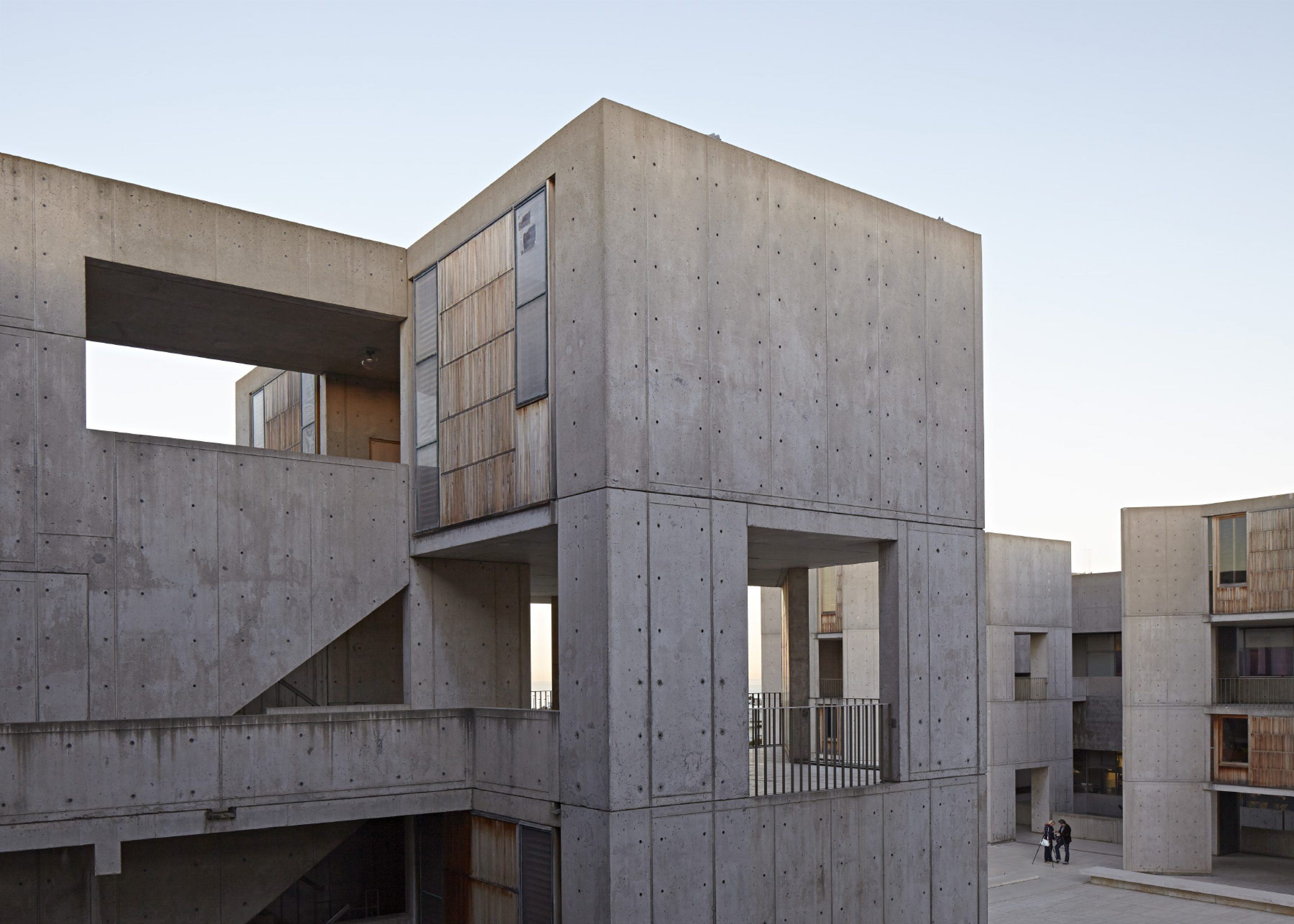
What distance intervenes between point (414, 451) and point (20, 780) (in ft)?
25.9

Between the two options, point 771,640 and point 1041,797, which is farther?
point 771,640

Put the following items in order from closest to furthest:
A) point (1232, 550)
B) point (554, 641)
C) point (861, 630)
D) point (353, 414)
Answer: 1. point (353, 414)
2. point (554, 641)
3. point (1232, 550)
4. point (861, 630)

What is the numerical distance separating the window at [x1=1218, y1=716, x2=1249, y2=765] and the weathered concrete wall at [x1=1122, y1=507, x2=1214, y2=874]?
46 cm

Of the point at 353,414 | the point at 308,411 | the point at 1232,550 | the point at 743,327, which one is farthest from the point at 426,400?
the point at 1232,550

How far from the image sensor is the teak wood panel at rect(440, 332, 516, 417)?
17.7 metres

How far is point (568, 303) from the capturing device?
636 inches

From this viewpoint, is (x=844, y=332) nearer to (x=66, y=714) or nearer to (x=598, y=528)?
(x=598, y=528)

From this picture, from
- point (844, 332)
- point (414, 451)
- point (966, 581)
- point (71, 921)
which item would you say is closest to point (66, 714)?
point (71, 921)

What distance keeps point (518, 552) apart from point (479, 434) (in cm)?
235

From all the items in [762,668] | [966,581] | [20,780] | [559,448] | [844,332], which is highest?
[844,332]

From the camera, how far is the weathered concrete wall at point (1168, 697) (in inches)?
1374

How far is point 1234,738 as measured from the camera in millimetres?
34562

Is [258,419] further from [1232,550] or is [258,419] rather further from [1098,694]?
[1098,694]

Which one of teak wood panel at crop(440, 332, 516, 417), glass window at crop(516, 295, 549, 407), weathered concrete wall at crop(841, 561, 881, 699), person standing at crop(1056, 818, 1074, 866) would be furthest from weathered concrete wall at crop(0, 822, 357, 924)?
person standing at crop(1056, 818, 1074, 866)
